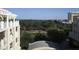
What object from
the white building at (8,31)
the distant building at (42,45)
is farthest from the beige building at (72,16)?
the white building at (8,31)

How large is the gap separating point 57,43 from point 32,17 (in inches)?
17.4

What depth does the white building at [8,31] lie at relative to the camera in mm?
3719

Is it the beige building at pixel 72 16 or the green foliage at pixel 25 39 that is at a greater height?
the beige building at pixel 72 16

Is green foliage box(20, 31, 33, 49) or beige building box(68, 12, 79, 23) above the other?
beige building box(68, 12, 79, 23)

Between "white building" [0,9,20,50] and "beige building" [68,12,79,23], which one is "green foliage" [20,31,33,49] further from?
"beige building" [68,12,79,23]

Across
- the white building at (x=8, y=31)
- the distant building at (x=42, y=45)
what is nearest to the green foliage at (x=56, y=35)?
the distant building at (x=42, y=45)

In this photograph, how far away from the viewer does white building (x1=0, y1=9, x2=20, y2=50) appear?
3.72 m

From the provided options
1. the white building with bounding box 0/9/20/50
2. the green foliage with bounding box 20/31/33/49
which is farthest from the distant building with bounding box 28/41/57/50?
the white building with bounding box 0/9/20/50

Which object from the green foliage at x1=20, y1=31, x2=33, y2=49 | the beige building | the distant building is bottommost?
the distant building

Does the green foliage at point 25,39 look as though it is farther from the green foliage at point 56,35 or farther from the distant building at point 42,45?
the green foliage at point 56,35

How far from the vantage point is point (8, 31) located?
3.76m

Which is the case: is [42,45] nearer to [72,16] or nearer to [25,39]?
[25,39]

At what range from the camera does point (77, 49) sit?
3.71 metres

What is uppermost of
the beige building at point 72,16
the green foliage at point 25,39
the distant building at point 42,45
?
the beige building at point 72,16
